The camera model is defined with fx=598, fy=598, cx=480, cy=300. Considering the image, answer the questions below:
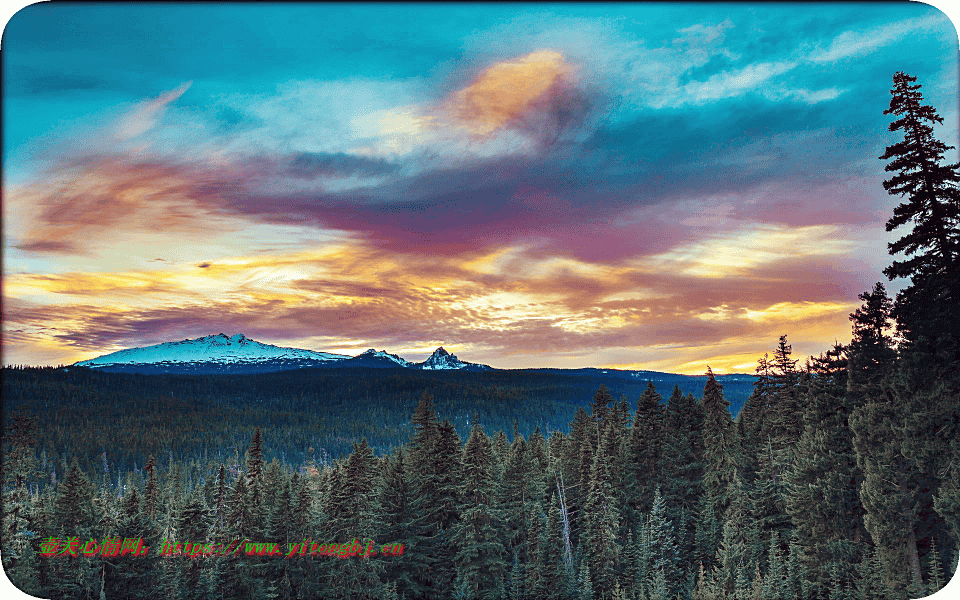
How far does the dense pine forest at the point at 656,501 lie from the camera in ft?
47.9

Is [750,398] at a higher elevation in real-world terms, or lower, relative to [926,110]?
lower

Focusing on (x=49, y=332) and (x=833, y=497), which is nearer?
(x=49, y=332)

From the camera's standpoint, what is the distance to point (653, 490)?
134 ft

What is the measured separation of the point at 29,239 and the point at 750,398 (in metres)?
39.7

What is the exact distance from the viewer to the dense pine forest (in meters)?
14.6

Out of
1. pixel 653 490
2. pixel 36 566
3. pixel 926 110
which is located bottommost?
pixel 653 490

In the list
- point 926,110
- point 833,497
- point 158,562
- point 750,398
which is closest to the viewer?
point 926,110

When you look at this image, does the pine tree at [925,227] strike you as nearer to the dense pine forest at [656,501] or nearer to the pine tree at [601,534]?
the dense pine forest at [656,501]

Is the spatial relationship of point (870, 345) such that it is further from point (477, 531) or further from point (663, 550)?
point (663, 550)

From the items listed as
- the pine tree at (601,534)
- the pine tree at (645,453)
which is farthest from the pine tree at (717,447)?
the pine tree at (601,534)

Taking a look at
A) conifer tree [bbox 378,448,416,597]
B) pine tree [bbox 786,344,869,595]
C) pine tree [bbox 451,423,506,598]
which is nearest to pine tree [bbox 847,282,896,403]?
pine tree [bbox 786,344,869,595]

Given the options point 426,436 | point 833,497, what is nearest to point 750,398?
point 833,497

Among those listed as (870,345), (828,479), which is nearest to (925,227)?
(870,345)

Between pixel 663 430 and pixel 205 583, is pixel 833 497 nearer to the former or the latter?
pixel 663 430
